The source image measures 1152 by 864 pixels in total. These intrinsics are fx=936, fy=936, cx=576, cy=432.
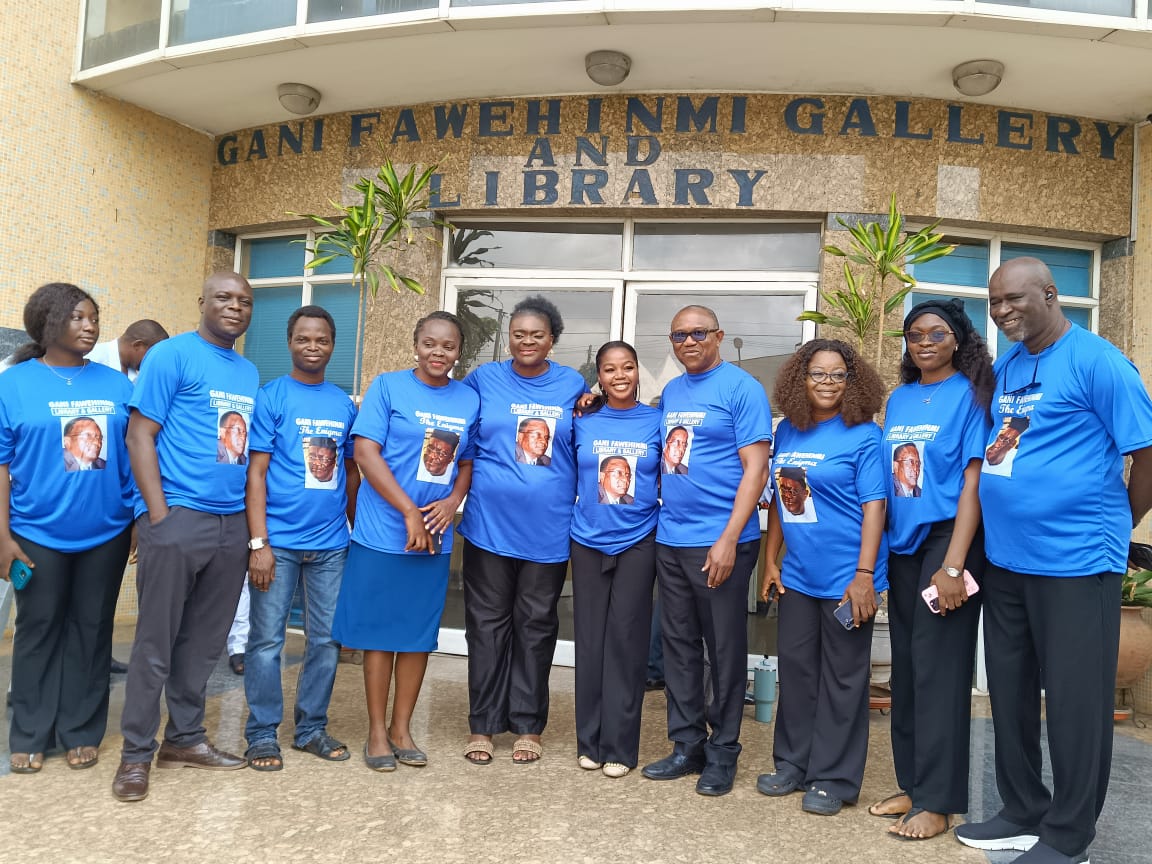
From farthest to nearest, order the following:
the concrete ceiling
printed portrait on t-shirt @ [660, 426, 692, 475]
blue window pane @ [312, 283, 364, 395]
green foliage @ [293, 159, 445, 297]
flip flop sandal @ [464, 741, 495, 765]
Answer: blue window pane @ [312, 283, 364, 395]
green foliage @ [293, 159, 445, 297]
the concrete ceiling
flip flop sandal @ [464, 741, 495, 765]
printed portrait on t-shirt @ [660, 426, 692, 475]

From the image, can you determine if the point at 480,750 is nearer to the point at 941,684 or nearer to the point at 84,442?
→ the point at 941,684

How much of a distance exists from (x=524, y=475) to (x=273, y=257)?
4288mm

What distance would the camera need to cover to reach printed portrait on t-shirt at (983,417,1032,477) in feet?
9.59

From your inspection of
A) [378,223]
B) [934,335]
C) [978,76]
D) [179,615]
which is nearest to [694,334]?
[934,335]

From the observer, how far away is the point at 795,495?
Result: 11.4 ft

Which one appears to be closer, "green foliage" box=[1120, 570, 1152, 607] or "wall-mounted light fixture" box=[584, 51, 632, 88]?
"green foliage" box=[1120, 570, 1152, 607]

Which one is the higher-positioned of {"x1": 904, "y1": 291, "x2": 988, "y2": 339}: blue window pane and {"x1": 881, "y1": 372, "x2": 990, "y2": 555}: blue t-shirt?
{"x1": 904, "y1": 291, "x2": 988, "y2": 339}: blue window pane

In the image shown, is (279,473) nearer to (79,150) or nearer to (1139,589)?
(79,150)

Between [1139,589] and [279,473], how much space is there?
466cm

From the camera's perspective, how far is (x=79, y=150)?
21.1 feet

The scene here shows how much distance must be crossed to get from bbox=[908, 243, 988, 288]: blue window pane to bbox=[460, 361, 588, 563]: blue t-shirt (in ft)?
11.3

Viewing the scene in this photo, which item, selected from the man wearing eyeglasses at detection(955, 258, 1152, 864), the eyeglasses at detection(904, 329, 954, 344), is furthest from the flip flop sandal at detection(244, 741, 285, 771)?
the eyeglasses at detection(904, 329, 954, 344)

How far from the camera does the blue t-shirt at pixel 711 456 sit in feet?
11.7

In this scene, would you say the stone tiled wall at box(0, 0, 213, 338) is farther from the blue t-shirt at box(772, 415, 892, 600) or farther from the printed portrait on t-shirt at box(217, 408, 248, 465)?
the blue t-shirt at box(772, 415, 892, 600)
